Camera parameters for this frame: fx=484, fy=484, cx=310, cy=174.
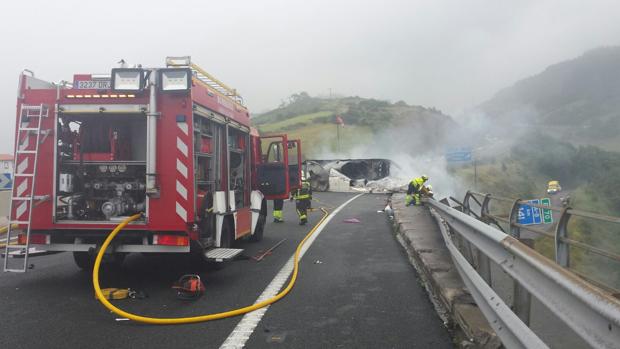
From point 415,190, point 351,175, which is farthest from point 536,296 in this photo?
point 351,175

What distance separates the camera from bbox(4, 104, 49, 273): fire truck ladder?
5512mm

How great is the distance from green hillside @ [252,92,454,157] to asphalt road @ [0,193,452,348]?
59.7 meters

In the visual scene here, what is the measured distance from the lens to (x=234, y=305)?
15.6 feet

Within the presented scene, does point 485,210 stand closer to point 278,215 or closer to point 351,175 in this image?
point 278,215

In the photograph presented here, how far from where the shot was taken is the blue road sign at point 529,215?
6.41 metres

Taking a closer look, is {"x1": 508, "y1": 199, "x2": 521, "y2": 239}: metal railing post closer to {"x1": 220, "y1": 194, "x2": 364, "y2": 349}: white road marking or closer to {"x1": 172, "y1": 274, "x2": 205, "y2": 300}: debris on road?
{"x1": 220, "y1": 194, "x2": 364, "y2": 349}: white road marking

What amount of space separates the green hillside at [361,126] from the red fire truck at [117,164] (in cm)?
6017

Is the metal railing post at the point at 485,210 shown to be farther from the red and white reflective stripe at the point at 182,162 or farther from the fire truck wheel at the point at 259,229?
the red and white reflective stripe at the point at 182,162

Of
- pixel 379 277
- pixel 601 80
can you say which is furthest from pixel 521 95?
pixel 379 277

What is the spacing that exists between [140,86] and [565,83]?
170 meters

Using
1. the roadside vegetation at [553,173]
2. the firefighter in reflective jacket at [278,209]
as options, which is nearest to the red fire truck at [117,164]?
the firefighter in reflective jacket at [278,209]

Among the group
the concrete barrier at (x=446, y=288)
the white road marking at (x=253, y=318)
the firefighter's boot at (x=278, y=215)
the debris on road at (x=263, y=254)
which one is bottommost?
the white road marking at (x=253, y=318)

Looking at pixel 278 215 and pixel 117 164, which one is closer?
pixel 117 164

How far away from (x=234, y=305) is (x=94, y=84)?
3095mm
